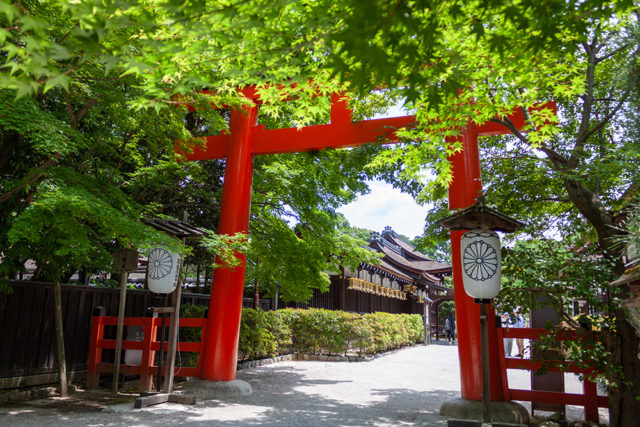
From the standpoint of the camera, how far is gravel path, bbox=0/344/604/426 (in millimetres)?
5652

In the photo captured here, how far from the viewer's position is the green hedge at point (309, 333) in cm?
1115

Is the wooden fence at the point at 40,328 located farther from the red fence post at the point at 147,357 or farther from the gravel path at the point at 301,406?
the gravel path at the point at 301,406

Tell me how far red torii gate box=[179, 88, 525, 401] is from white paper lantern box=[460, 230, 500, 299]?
125 centimetres

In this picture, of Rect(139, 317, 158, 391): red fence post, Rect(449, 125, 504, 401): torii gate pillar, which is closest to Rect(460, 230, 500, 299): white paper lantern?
Rect(449, 125, 504, 401): torii gate pillar

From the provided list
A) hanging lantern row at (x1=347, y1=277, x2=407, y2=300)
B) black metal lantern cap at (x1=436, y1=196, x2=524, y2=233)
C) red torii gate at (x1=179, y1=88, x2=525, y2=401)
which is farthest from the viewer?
hanging lantern row at (x1=347, y1=277, x2=407, y2=300)

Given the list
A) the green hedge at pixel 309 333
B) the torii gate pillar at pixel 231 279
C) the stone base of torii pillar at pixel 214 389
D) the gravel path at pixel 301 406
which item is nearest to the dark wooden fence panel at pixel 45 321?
the gravel path at pixel 301 406

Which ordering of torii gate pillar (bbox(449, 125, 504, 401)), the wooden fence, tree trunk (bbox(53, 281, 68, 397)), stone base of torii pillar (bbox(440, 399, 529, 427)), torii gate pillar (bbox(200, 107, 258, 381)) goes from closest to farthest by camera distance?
stone base of torii pillar (bbox(440, 399, 529, 427)), torii gate pillar (bbox(449, 125, 504, 401)), the wooden fence, tree trunk (bbox(53, 281, 68, 397)), torii gate pillar (bbox(200, 107, 258, 381))

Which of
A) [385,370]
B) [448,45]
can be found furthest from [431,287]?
[448,45]

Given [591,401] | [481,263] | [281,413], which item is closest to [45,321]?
[281,413]

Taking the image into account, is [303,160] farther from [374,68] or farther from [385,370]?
[374,68]

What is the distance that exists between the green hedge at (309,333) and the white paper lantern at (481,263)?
6895 mm

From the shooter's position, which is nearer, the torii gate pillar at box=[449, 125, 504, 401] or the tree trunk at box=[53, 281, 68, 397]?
the torii gate pillar at box=[449, 125, 504, 401]

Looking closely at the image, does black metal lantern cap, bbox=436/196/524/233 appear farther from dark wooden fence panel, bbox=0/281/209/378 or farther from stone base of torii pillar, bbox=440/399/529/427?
dark wooden fence panel, bbox=0/281/209/378

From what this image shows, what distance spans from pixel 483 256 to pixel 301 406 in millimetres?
3767
